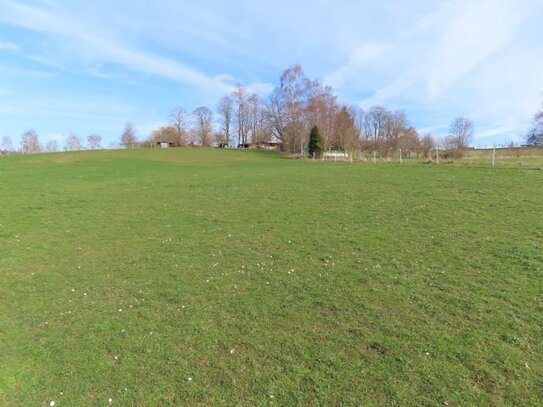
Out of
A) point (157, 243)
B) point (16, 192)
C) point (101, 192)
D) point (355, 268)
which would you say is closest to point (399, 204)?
point (355, 268)

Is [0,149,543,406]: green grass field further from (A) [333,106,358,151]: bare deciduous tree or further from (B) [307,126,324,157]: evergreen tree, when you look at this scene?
(A) [333,106,358,151]: bare deciduous tree

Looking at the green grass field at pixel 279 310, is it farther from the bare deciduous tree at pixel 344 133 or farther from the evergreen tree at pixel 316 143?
the bare deciduous tree at pixel 344 133

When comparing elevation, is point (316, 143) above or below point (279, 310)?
above

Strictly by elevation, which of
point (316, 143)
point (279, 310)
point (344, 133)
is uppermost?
point (344, 133)

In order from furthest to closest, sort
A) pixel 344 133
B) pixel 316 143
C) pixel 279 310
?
1. pixel 344 133
2. pixel 316 143
3. pixel 279 310

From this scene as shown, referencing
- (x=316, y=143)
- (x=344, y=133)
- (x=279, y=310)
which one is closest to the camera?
(x=279, y=310)

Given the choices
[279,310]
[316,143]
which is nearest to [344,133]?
[316,143]

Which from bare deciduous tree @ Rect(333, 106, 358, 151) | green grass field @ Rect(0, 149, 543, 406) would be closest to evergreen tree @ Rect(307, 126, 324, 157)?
bare deciduous tree @ Rect(333, 106, 358, 151)

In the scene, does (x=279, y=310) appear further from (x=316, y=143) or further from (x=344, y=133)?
(x=344, y=133)

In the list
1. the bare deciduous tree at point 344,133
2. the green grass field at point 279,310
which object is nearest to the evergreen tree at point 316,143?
the bare deciduous tree at point 344,133

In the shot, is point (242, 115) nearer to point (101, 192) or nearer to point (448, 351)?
point (101, 192)

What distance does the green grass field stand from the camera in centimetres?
403

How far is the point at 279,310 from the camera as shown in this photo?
5.61 metres

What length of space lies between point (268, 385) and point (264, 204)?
990 cm
